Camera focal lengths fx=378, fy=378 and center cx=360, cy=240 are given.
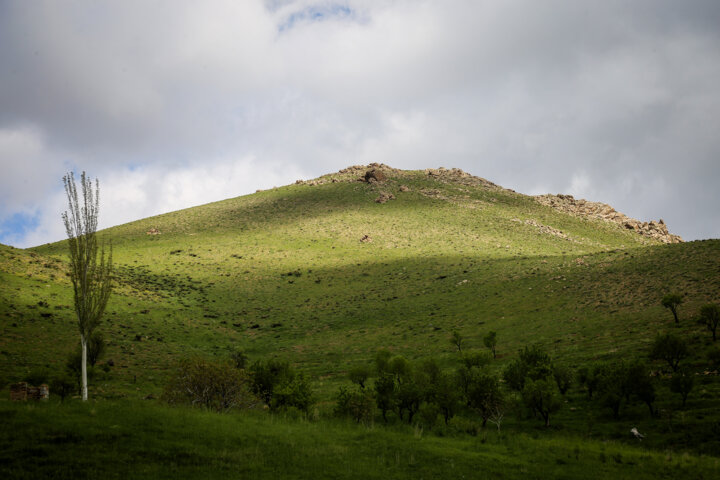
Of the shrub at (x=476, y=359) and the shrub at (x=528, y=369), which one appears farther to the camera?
the shrub at (x=476, y=359)

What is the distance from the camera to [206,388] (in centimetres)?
2470

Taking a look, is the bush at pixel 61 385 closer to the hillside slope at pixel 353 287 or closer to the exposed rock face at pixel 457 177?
the hillside slope at pixel 353 287

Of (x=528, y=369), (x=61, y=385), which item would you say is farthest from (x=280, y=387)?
(x=528, y=369)

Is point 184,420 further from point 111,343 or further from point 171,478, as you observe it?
point 111,343

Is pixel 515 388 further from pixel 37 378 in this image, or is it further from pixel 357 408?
pixel 37 378

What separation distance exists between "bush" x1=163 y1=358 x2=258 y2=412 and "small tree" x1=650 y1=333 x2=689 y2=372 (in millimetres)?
31891

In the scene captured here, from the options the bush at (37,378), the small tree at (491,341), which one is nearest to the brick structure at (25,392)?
the bush at (37,378)

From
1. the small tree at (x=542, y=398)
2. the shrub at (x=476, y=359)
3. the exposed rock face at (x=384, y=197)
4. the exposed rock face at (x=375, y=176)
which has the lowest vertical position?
the small tree at (x=542, y=398)

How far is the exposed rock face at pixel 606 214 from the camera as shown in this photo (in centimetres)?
12081

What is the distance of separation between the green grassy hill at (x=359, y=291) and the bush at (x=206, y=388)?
7.48 m

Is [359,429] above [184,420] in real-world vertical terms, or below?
below

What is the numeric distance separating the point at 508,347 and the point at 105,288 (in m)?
41.6

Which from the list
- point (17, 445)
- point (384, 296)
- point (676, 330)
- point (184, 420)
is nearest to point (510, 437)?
point (184, 420)

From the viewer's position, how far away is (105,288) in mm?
21469
